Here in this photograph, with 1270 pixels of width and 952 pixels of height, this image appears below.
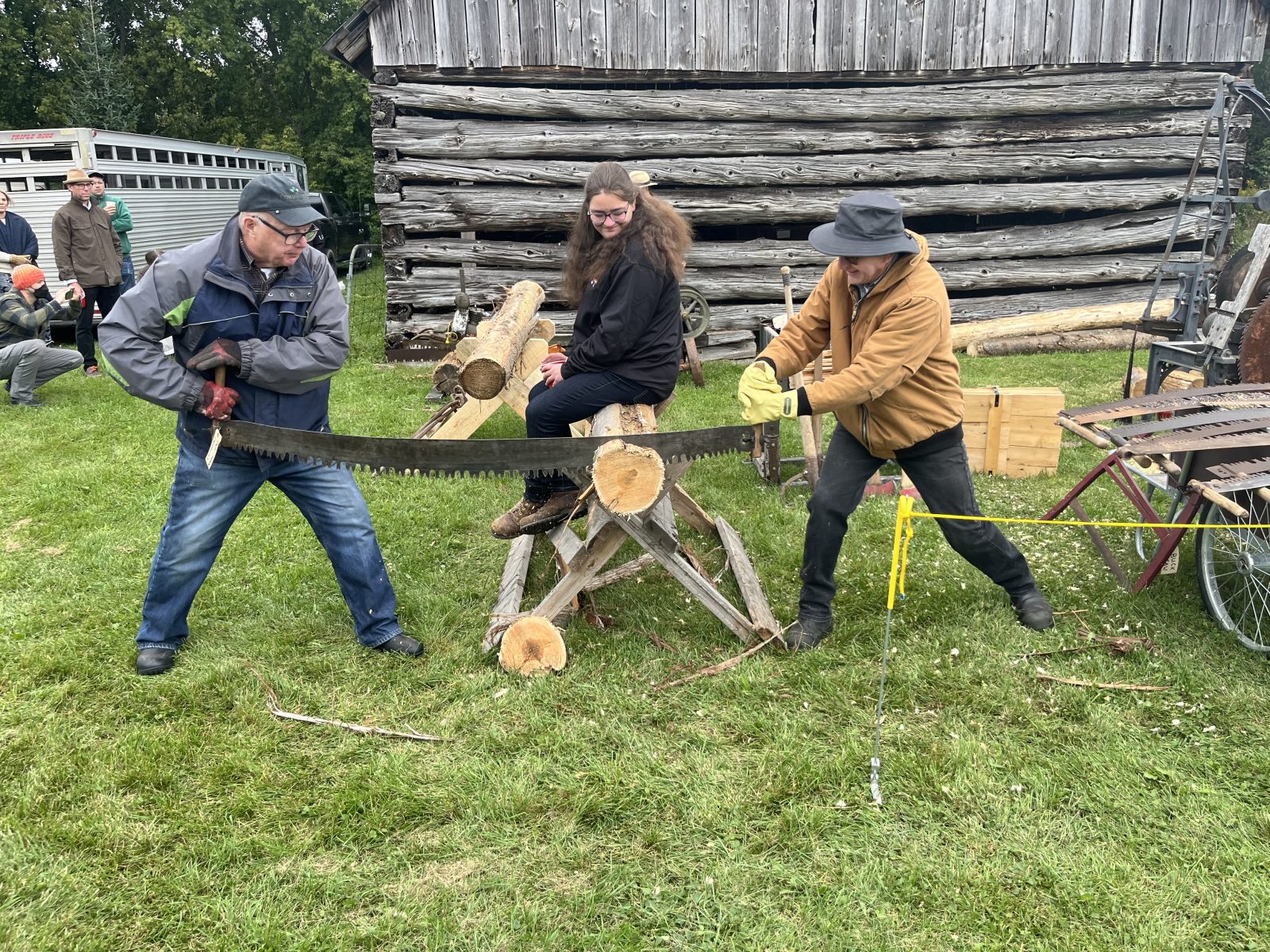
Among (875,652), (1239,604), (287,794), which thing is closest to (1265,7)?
(1239,604)

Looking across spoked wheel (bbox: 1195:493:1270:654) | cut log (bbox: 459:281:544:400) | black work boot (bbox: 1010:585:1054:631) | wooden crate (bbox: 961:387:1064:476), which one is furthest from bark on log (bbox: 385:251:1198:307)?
spoked wheel (bbox: 1195:493:1270:654)

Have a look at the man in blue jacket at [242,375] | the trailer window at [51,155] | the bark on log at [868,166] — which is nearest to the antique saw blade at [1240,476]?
the man in blue jacket at [242,375]

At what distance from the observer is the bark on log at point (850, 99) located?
35.0 feet

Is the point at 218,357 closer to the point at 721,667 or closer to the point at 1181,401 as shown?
the point at 721,667

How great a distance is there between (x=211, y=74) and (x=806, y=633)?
34393 mm

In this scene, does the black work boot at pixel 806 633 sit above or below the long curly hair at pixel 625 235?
below

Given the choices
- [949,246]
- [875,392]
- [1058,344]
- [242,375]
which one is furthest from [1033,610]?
[949,246]

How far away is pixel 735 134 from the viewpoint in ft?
36.3

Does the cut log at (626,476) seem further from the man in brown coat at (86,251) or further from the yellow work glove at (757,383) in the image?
the man in brown coat at (86,251)

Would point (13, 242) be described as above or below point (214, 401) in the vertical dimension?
above

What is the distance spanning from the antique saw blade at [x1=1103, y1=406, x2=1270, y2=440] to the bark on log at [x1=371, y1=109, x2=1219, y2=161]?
7.71 m

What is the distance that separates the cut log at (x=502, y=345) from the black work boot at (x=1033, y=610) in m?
3.38

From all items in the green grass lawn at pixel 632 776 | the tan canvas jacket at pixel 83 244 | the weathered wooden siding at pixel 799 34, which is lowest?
the green grass lawn at pixel 632 776

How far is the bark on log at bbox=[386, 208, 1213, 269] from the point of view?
1106 cm
